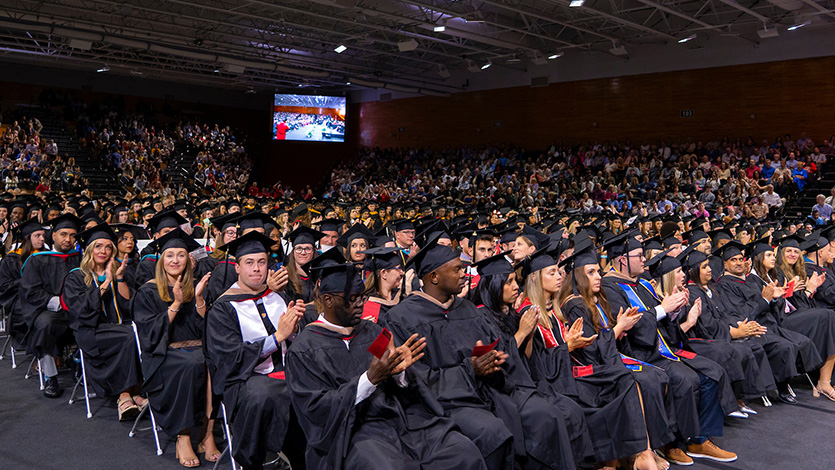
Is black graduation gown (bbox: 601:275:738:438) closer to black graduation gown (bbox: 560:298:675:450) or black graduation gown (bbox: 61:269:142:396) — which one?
black graduation gown (bbox: 560:298:675:450)

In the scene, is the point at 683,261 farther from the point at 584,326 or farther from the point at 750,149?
the point at 750,149

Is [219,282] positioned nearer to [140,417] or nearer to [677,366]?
[140,417]

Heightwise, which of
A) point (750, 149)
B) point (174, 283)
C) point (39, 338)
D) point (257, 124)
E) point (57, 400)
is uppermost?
point (257, 124)

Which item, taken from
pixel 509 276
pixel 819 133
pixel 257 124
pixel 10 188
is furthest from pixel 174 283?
pixel 257 124

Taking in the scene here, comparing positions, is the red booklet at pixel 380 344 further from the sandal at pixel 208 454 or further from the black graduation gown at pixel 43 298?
the black graduation gown at pixel 43 298

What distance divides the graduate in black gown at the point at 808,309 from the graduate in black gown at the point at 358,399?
5.15m

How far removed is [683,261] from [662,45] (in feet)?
63.0

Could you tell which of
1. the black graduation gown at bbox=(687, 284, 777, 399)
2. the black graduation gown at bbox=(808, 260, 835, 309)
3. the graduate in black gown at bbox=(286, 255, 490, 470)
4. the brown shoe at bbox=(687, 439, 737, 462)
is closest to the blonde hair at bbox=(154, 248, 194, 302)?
the graduate in black gown at bbox=(286, 255, 490, 470)

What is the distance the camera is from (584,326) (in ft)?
15.7

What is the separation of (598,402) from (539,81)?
23858 millimetres

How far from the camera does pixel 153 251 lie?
6520 millimetres

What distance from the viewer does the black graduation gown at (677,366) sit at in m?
4.99

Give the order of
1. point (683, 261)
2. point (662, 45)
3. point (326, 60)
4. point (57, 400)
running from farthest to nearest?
point (326, 60)
point (662, 45)
point (683, 261)
point (57, 400)

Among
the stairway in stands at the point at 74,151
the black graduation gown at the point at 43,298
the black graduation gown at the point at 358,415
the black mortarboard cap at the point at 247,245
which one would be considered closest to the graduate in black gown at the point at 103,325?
the black graduation gown at the point at 43,298
